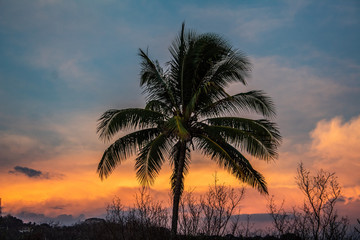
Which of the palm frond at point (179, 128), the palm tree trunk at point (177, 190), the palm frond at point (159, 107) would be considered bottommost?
the palm tree trunk at point (177, 190)

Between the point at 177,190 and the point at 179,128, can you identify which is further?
the point at 177,190

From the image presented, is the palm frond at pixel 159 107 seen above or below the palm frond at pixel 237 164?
above

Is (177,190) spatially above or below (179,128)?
below

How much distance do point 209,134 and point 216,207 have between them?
3377 millimetres

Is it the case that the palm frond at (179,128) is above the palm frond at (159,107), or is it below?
below

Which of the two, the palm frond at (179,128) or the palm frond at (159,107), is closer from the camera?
the palm frond at (179,128)

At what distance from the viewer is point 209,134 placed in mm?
16312

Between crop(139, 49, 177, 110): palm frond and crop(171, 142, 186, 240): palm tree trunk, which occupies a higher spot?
crop(139, 49, 177, 110): palm frond

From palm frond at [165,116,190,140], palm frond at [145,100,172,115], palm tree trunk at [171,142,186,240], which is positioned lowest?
palm tree trunk at [171,142,186,240]

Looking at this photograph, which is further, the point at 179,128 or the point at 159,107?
the point at 159,107

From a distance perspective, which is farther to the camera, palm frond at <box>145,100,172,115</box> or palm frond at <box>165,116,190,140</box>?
palm frond at <box>145,100,172,115</box>

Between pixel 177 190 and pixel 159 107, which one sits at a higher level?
pixel 159 107

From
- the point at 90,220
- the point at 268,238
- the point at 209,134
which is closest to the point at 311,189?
the point at 268,238

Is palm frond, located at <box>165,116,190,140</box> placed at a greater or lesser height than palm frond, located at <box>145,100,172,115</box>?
lesser
